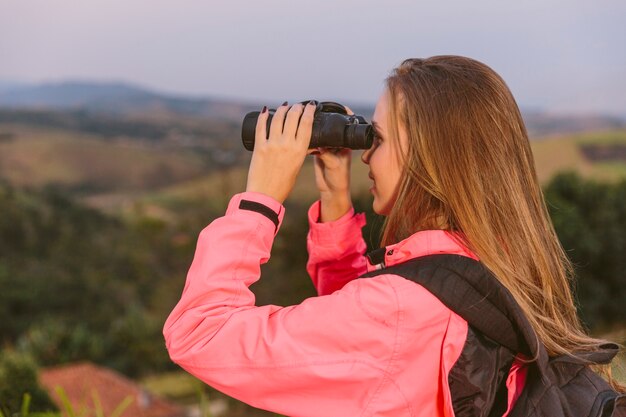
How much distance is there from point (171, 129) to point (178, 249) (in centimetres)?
4387

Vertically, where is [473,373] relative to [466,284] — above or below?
below

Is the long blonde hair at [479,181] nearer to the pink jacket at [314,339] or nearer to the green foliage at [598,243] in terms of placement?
the pink jacket at [314,339]

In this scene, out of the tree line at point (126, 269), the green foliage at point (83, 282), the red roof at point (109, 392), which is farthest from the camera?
the green foliage at point (83, 282)

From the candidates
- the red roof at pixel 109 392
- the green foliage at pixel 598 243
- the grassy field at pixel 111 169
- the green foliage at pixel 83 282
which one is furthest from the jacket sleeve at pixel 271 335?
→ the grassy field at pixel 111 169

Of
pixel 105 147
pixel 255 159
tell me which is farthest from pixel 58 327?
pixel 105 147

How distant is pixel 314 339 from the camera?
3.51 feet

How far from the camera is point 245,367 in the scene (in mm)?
1089

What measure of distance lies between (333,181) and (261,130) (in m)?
0.36

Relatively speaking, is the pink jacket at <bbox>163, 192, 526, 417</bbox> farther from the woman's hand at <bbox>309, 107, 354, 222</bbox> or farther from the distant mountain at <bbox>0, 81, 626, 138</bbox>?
the distant mountain at <bbox>0, 81, 626, 138</bbox>

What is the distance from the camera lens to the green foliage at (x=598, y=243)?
1694 cm

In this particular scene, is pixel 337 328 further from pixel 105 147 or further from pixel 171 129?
pixel 171 129

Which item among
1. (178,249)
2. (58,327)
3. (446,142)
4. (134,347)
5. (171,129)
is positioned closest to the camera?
(446,142)

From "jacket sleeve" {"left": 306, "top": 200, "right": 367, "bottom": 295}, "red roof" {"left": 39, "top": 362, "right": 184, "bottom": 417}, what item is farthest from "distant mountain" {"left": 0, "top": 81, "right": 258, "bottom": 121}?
"jacket sleeve" {"left": 306, "top": 200, "right": 367, "bottom": 295}

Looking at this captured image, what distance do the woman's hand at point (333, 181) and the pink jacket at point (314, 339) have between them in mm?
426
